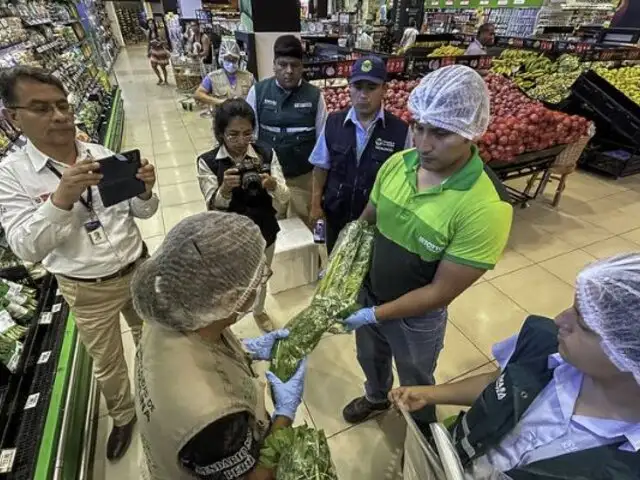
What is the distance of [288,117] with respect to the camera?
8.34 feet

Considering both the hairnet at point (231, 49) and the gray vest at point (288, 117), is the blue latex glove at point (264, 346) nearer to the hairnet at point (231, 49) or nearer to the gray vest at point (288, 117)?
the gray vest at point (288, 117)

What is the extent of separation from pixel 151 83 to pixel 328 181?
1075 centimetres

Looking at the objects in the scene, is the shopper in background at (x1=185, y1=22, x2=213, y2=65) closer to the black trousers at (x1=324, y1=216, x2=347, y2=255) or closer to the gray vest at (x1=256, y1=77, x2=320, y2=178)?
the gray vest at (x1=256, y1=77, x2=320, y2=178)

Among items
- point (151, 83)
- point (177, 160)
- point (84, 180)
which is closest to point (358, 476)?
point (84, 180)

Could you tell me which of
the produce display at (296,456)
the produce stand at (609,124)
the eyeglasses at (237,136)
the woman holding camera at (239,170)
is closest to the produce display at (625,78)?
the produce stand at (609,124)

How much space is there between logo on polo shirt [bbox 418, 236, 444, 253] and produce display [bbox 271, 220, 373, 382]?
375mm

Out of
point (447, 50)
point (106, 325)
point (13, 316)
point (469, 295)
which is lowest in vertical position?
point (469, 295)

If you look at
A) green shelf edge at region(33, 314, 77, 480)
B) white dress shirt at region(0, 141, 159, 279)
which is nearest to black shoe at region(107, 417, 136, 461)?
green shelf edge at region(33, 314, 77, 480)

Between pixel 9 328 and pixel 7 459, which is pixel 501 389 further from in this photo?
pixel 9 328

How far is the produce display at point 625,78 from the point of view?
187 inches

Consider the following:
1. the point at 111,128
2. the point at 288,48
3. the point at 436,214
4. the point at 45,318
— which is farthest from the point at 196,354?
the point at 111,128

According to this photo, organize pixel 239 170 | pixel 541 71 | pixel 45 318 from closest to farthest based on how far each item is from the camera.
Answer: pixel 239 170 < pixel 45 318 < pixel 541 71

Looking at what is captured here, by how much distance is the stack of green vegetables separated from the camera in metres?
1.77

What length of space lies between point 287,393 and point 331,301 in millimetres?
379
